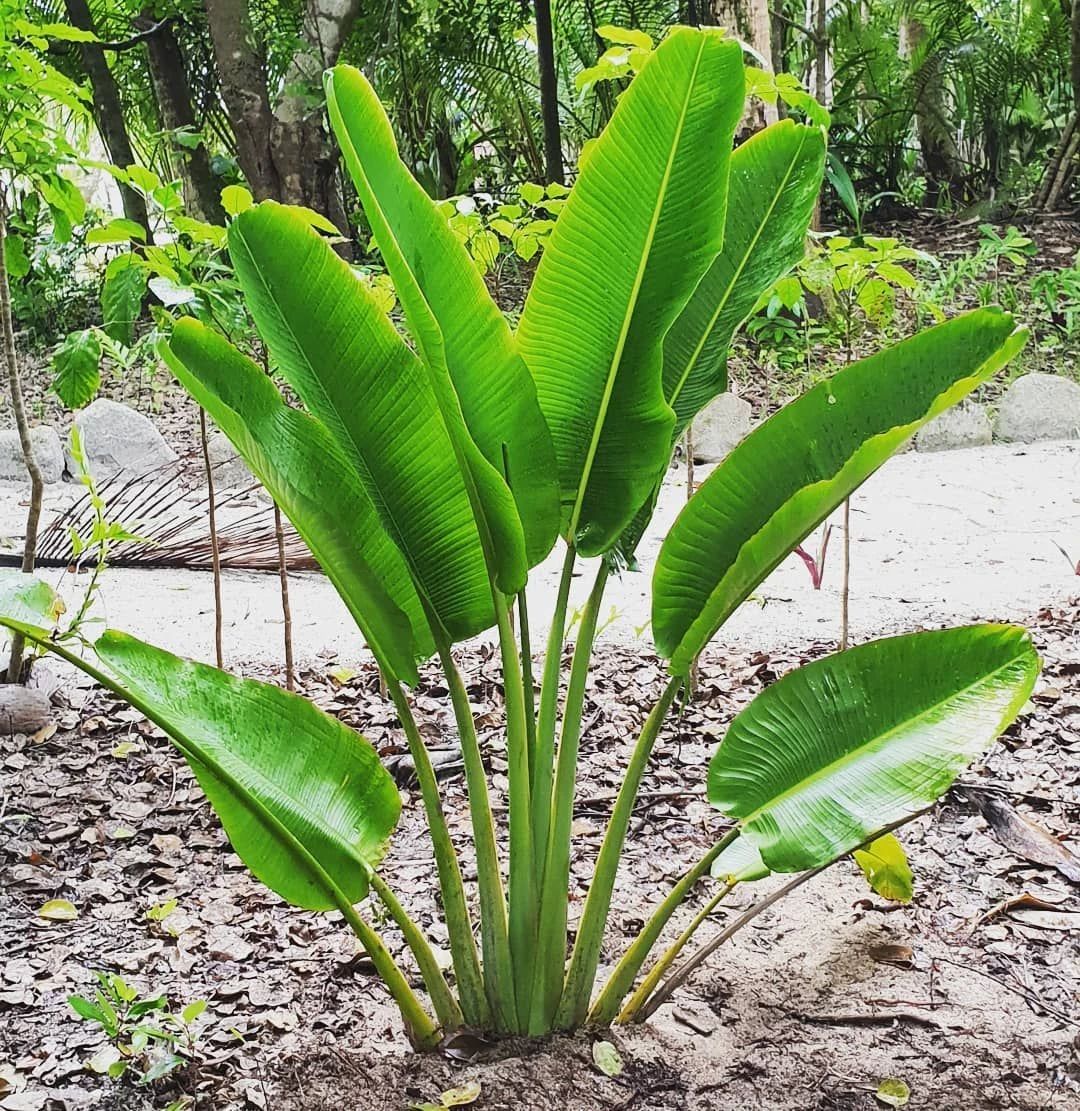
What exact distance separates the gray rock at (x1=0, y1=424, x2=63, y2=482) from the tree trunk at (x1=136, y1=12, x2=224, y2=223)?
87.4 inches

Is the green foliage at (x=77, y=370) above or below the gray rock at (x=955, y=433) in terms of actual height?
below

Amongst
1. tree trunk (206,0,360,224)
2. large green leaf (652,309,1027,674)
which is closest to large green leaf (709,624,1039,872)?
large green leaf (652,309,1027,674)

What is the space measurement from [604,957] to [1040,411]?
193 inches

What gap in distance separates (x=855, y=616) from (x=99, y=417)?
14.8 feet

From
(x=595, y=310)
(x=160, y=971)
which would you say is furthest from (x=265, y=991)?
(x=595, y=310)

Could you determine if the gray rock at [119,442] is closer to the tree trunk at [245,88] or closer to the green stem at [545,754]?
the tree trunk at [245,88]

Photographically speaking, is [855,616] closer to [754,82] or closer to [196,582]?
[754,82]

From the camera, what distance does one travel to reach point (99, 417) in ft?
20.2

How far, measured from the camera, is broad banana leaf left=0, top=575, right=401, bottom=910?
4.01ft

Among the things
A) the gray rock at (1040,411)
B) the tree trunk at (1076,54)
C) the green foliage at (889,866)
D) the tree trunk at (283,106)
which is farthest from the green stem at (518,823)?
the tree trunk at (1076,54)

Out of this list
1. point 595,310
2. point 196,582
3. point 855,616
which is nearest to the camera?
point 595,310

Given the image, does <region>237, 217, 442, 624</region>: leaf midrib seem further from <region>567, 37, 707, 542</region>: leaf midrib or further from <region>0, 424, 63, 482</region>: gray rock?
<region>0, 424, 63, 482</region>: gray rock

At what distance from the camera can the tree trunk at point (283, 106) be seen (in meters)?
6.25

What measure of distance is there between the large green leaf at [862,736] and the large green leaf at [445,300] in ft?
1.34
